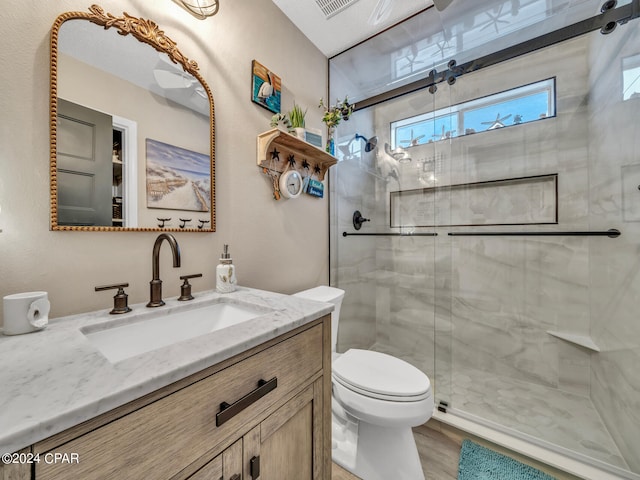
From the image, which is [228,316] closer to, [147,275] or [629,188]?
[147,275]

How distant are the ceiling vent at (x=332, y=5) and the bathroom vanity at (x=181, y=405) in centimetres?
176

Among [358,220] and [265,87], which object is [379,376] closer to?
[358,220]

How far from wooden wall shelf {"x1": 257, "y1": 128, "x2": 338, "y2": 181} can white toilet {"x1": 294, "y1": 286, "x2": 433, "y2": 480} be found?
1152 millimetres

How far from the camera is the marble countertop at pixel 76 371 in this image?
328 millimetres

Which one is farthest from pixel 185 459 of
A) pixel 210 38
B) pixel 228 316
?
pixel 210 38

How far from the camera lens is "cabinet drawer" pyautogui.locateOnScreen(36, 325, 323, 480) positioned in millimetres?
366

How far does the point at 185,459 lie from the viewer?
47 cm

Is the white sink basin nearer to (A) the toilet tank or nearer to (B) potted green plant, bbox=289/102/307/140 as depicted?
(A) the toilet tank

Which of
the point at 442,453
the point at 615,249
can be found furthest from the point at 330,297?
the point at 615,249

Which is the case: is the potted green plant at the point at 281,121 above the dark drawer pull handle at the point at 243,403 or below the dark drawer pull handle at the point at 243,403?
above

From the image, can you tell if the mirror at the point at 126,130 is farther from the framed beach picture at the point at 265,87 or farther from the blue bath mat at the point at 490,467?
the blue bath mat at the point at 490,467

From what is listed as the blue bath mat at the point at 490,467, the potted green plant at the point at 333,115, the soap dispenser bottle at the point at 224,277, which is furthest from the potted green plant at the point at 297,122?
the blue bath mat at the point at 490,467

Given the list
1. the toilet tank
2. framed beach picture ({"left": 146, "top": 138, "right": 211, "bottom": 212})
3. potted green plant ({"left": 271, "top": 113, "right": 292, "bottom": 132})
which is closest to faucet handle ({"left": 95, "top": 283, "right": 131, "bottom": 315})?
framed beach picture ({"left": 146, "top": 138, "right": 211, "bottom": 212})

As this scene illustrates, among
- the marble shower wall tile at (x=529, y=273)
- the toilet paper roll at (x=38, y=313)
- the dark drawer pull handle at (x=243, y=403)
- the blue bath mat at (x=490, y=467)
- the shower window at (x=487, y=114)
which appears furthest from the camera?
the shower window at (x=487, y=114)
